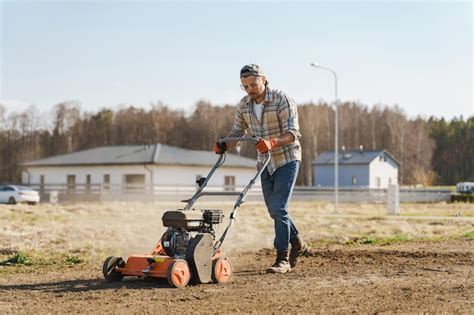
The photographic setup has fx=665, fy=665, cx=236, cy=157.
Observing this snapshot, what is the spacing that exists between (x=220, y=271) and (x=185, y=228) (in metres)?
0.56

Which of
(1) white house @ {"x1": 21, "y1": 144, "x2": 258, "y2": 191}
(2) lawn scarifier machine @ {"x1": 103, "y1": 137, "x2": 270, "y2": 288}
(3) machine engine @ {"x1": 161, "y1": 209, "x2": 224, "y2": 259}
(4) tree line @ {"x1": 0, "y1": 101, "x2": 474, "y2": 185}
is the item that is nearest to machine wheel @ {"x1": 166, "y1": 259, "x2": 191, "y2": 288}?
(2) lawn scarifier machine @ {"x1": 103, "y1": 137, "x2": 270, "y2": 288}

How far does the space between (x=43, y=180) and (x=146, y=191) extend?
14.4m

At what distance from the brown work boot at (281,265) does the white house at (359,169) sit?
62086 mm

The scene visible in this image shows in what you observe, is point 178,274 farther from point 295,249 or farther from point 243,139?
point 295,249

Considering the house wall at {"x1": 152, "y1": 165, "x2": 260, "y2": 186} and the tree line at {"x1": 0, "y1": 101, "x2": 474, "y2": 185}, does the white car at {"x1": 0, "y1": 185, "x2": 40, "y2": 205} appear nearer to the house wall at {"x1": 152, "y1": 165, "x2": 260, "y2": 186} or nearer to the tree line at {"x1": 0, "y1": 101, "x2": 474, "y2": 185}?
the house wall at {"x1": 152, "y1": 165, "x2": 260, "y2": 186}

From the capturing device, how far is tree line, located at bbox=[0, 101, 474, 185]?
283 ft

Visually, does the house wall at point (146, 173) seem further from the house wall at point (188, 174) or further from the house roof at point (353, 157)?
the house roof at point (353, 157)

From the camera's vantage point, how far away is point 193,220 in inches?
245

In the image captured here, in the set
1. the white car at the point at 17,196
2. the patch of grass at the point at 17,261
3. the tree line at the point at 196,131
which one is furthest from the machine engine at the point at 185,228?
the tree line at the point at 196,131

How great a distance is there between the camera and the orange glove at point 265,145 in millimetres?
6664

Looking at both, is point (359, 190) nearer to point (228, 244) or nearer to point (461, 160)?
point (461, 160)

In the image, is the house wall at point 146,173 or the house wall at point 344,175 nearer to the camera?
the house wall at point 146,173

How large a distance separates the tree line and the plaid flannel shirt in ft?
245

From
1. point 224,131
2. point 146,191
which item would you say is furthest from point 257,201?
point 224,131
